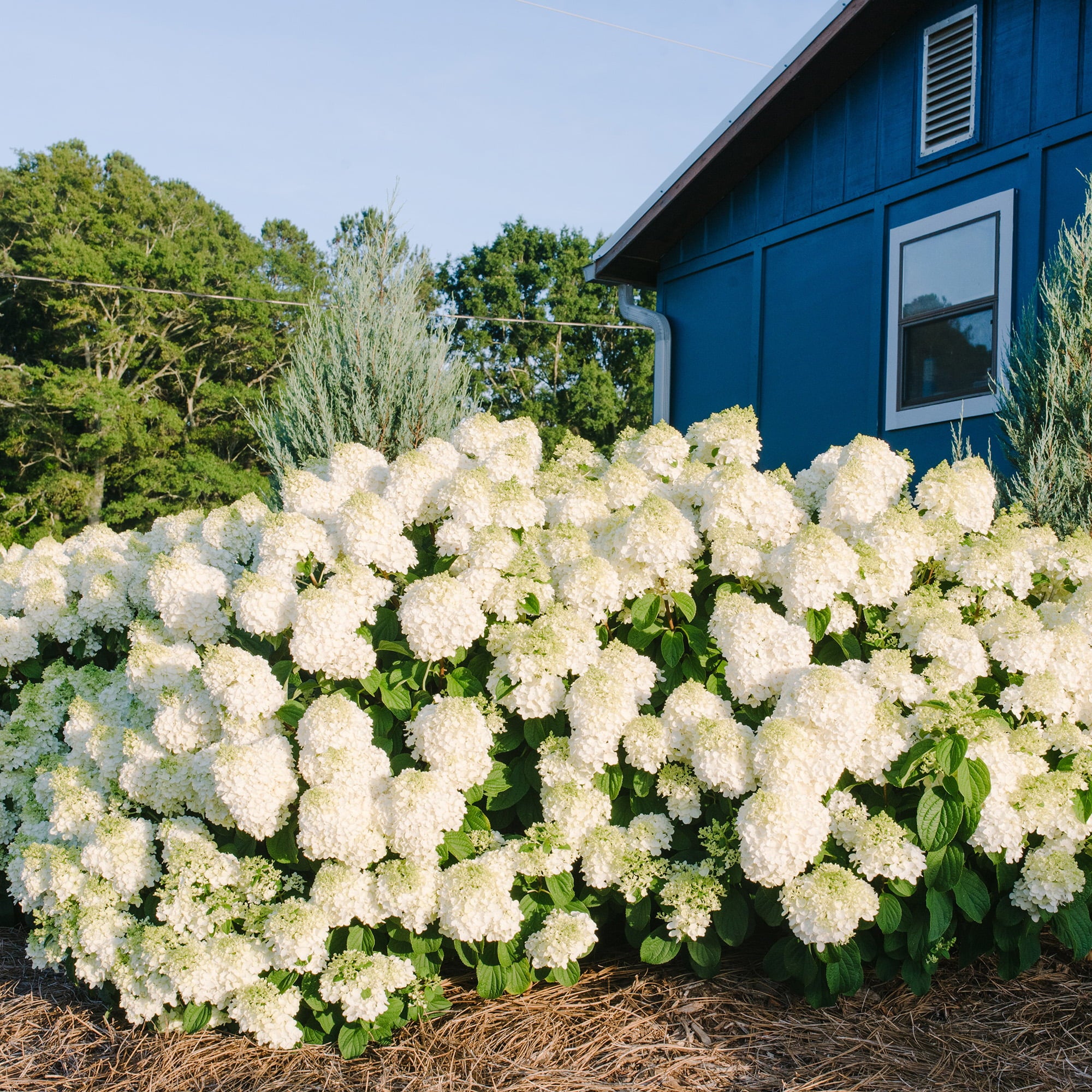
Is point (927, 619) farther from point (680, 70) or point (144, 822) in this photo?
point (680, 70)

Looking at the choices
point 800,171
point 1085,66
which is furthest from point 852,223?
point 1085,66

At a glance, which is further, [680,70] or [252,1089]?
[680,70]

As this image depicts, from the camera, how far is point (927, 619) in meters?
2.42

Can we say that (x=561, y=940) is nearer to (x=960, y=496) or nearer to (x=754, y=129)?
(x=960, y=496)

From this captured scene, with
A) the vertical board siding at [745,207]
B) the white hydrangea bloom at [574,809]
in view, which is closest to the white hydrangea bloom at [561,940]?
the white hydrangea bloom at [574,809]

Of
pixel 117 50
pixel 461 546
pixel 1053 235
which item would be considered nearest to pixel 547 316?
pixel 117 50

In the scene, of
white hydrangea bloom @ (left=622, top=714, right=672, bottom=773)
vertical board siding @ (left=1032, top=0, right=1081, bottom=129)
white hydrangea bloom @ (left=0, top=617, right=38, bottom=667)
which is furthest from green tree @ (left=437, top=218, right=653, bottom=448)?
white hydrangea bloom @ (left=622, top=714, right=672, bottom=773)

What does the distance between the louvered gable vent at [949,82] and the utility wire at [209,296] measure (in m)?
9.49

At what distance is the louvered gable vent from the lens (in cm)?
600

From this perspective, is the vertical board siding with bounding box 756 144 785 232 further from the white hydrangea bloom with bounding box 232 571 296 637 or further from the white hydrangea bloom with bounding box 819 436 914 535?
the white hydrangea bloom with bounding box 232 571 296 637

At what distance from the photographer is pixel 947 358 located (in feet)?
20.0

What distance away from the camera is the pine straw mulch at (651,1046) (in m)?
2.10

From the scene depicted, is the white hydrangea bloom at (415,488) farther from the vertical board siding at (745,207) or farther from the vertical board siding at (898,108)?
the vertical board siding at (745,207)

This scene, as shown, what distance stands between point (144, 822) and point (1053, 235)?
5.65 m
